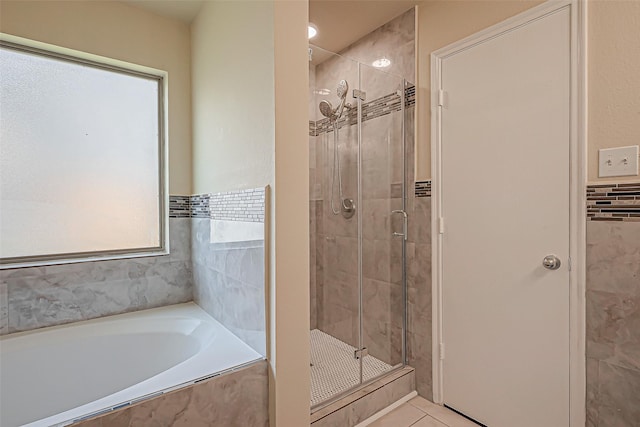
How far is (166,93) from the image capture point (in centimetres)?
214

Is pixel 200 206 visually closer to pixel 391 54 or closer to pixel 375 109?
pixel 375 109

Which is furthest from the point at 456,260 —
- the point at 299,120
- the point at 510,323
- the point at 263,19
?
the point at 263,19

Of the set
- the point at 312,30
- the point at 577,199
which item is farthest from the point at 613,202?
the point at 312,30

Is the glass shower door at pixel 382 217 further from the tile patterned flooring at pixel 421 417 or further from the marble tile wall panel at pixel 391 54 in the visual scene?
the tile patterned flooring at pixel 421 417

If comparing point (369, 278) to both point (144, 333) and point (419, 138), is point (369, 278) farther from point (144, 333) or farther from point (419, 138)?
point (144, 333)

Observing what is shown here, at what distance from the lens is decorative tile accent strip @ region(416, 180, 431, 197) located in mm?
2018

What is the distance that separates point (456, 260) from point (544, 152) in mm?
727

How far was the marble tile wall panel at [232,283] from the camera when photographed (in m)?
1.42

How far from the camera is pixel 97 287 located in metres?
1.88

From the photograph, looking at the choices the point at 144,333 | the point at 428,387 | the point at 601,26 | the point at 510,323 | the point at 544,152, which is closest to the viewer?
the point at 601,26

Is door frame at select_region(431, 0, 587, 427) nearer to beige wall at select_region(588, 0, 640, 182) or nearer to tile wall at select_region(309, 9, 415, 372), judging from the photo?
beige wall at select_region(588, 0, 640, 182)

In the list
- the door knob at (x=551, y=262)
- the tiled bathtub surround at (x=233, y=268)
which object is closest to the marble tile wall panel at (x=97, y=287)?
the tiled bathtub surround at (x=233, y=268)

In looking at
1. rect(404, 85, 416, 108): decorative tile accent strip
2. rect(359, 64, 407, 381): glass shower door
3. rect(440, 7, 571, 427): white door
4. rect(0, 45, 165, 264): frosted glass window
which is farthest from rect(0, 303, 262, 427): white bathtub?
rect(404, 85, 416, 108): decorative tile accent strip

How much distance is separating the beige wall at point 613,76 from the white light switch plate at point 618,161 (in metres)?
0.02
